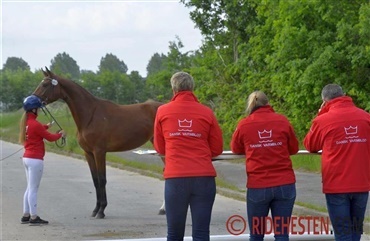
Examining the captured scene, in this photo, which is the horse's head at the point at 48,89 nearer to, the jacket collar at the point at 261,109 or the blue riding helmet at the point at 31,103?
the blue riding helmet at the point at 31,103

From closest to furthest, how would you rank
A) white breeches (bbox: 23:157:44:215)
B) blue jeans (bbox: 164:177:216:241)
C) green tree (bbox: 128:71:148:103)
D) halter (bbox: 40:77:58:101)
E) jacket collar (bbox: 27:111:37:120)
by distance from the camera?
blue jeans (bbox: 164:177:216:241), white breeches (bbox: 23:157:44:215), jacket collar (bbox: 27:111:37:120), halter (bbox: 40:77:58:101), green tree (bbox: 128:71:148:103)

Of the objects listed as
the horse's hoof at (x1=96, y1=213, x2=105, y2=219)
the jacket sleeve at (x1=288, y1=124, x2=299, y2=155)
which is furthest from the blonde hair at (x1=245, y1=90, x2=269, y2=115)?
the horse's hoof at (x1=96, y1=213, x2=105, y2=219)

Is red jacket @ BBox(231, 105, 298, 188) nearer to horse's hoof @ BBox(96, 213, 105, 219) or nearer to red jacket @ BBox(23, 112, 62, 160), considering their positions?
red jacket @ BBox(23, 112, 62, 160)

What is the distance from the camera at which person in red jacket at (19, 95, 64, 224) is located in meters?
11.8

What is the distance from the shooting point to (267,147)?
7156 mm

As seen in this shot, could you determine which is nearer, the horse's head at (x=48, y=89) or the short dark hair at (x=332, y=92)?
→ the short dark hair at (x=332, y=92)

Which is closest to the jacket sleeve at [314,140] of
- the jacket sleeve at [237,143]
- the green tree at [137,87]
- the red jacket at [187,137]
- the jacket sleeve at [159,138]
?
the jacket sleeve at [237,143]

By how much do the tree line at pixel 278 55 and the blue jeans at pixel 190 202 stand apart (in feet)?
32.8

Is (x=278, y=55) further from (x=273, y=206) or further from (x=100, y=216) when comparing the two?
(x=273, y=206)

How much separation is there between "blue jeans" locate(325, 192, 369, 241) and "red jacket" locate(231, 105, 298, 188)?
0.53m

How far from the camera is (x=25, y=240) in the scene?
1048 centimetres

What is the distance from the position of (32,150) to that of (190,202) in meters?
5.35

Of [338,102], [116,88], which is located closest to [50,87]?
[338,102]

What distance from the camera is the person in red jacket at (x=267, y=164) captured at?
7164 mm
